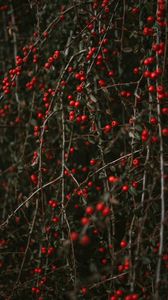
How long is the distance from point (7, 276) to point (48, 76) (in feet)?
4.48

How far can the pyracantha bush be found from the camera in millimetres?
1353

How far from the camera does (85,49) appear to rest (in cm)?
186

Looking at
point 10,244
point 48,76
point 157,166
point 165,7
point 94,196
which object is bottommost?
point 10,244

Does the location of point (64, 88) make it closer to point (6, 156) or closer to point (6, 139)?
point (6, 139)

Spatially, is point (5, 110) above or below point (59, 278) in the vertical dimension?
above

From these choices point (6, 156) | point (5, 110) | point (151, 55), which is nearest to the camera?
point (151, 55)

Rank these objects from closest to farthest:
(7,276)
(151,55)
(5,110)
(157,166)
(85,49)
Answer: (157,166)
(151,55)
(85,49)
(7,276)
(5,110)

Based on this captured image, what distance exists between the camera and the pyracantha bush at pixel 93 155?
1.35m

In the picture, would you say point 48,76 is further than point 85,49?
Yes

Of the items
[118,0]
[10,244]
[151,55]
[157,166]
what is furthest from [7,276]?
[118,0]

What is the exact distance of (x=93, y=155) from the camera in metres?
2.67

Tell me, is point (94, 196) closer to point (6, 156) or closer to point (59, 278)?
point (59, 278)

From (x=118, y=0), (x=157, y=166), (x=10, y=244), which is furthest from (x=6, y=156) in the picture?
(x=157, y=166)

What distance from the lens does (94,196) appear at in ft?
7.84
